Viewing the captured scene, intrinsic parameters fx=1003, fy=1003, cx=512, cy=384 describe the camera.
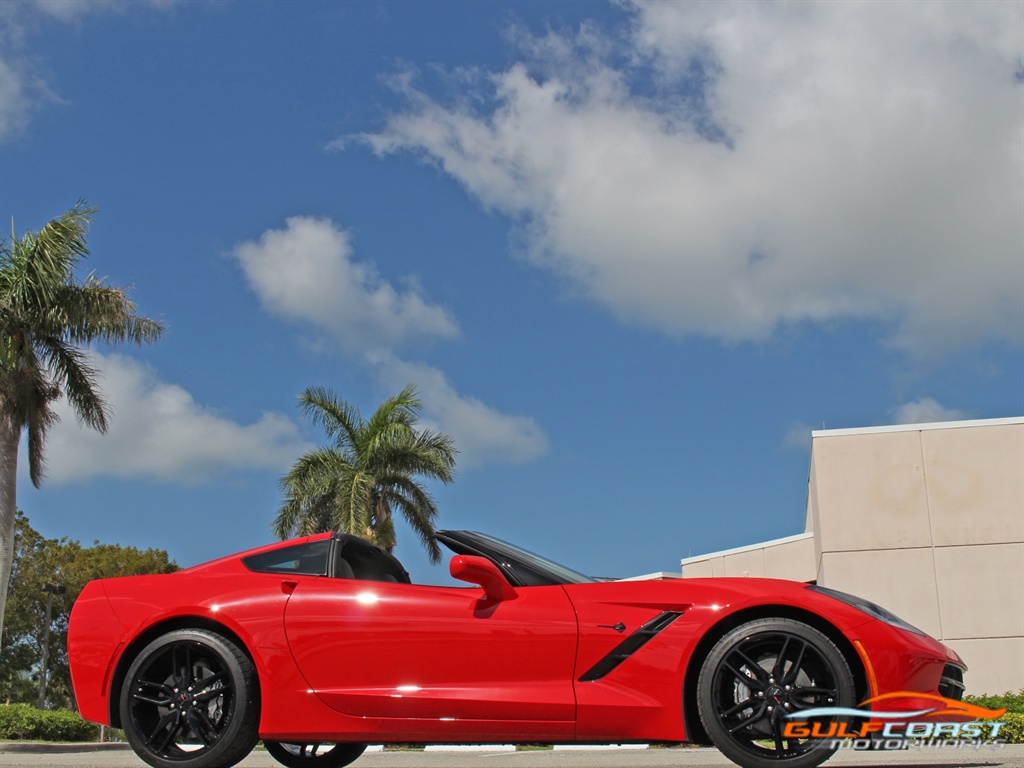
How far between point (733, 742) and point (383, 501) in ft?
71.8

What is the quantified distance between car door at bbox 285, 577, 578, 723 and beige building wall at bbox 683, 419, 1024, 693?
63.9ft

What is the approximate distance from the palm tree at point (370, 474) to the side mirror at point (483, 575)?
2025 cm

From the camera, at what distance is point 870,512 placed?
23297 millimetres

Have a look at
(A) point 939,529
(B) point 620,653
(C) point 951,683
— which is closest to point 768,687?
(B) point 620,653

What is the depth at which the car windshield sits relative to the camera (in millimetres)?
4855

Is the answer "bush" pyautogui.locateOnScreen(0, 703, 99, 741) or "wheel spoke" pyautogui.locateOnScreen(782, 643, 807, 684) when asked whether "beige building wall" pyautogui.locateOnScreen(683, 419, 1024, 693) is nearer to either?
"bush" pyautogui.locateOnScreen(0, 703, 99, 741)

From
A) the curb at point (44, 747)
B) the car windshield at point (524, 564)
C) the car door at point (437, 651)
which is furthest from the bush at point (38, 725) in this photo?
the car windshield at point (524, 564)

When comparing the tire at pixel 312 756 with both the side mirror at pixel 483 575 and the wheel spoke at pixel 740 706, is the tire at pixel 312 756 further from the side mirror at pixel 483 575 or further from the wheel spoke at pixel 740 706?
the wheel spoke at pixel 740 706

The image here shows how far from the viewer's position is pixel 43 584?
1640 inches

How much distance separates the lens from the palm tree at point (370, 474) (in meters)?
25.0

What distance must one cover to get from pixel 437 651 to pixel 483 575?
42cm

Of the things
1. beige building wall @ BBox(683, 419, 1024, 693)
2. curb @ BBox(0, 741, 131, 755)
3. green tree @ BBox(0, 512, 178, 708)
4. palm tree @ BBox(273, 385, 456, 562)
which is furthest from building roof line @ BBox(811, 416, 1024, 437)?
green tree @ BBox(0, 512, 178, 708)

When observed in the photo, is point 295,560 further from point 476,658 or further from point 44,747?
point 44,747

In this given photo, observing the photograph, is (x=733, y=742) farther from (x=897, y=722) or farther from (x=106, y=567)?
(x=106, y=567)
